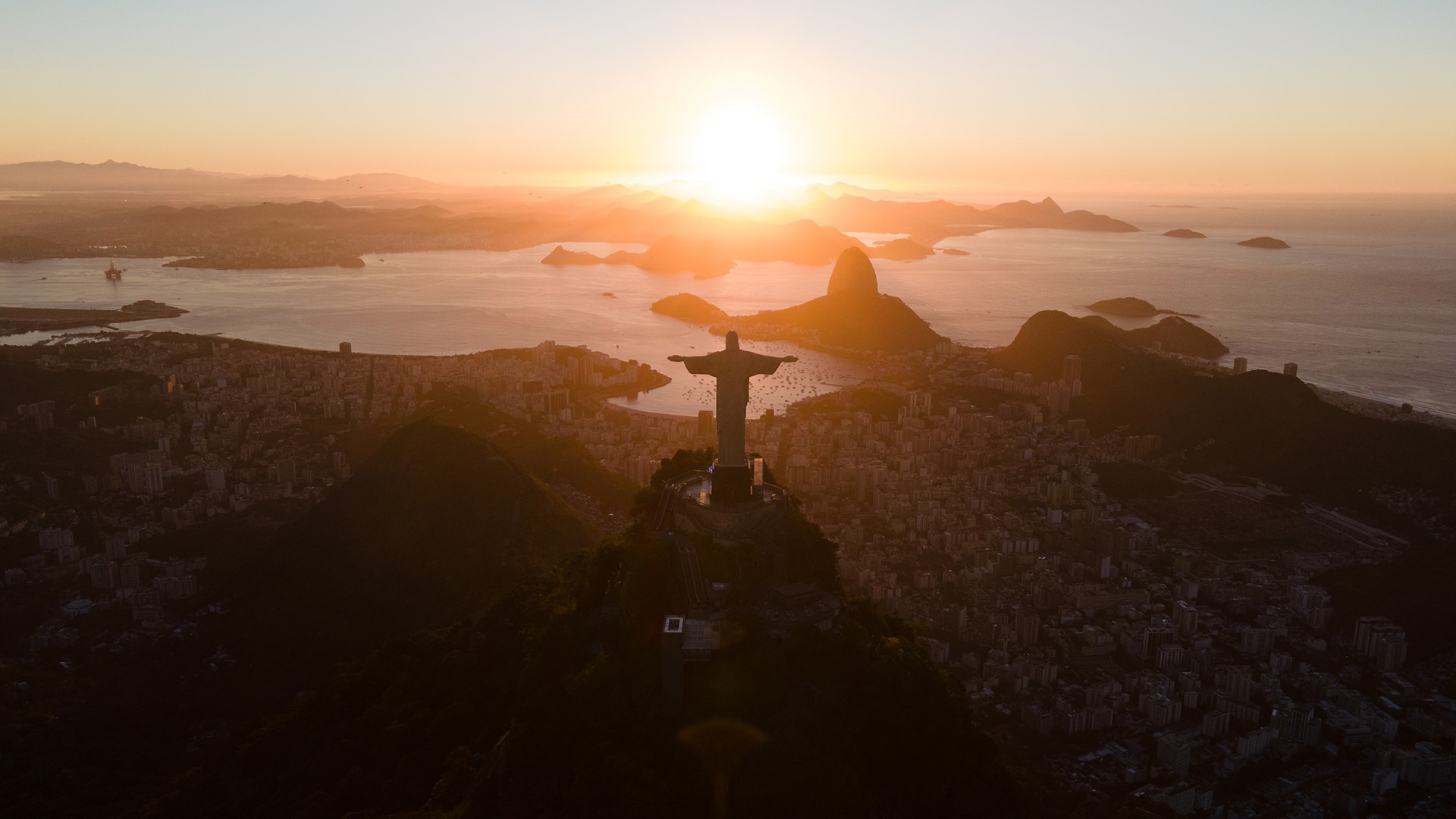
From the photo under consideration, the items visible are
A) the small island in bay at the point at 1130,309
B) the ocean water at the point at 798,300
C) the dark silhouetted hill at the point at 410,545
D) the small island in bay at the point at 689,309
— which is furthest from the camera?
the small island in bay at the point at 1130,309

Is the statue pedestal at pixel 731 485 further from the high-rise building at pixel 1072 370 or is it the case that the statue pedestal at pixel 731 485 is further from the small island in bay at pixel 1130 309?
the small island in bay at pixel 1130 309

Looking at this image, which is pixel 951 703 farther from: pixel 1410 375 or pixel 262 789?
pixel 1410 375

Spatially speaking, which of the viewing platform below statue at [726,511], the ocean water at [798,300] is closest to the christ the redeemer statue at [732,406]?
the viewing platform below statue at [726,511]

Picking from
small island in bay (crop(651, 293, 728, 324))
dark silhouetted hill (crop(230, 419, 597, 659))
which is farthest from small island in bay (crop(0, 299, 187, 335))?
dark silhouetted hill (crop(230, 419, 597, 659))

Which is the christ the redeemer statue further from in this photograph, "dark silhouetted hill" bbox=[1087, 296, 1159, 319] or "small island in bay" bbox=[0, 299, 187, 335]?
"dark silhouetted hill" bbox=[1087, 296, 1159, 319]

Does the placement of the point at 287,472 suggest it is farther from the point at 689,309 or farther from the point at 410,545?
the point at 689,309

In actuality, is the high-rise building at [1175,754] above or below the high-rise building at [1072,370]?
below

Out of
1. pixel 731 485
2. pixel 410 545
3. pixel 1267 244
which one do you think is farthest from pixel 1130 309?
pixel 1267 244
